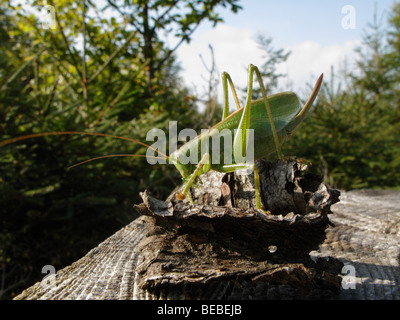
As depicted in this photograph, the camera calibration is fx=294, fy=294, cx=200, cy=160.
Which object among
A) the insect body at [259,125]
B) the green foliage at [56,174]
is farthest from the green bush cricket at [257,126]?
the green foliage at [56,174]

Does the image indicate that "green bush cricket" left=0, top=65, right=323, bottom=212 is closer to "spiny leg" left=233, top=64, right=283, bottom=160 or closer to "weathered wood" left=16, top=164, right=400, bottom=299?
"spiny leg" left=233, top=64, right=283, bottom=160

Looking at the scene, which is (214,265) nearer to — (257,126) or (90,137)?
(257,126)

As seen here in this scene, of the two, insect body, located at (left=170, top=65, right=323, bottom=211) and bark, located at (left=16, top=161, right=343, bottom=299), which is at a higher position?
insect body, located at (left=170, top=65, right=323, bottom=211)

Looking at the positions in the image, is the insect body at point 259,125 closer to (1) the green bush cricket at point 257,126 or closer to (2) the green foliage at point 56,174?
(1) the green bush cricket at point 257,126

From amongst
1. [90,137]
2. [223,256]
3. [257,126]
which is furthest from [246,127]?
[90,137]

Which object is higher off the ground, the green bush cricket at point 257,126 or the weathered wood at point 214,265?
the green bush cricket at point 257,126

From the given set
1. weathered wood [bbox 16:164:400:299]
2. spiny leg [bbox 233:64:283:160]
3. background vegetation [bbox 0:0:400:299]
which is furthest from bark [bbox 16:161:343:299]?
background vegetation [bbox 0:0:400:299]

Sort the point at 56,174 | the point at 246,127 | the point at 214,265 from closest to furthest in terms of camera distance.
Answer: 1. the point at 214,265
2. the point at 246,127
3. the point at 56,174
